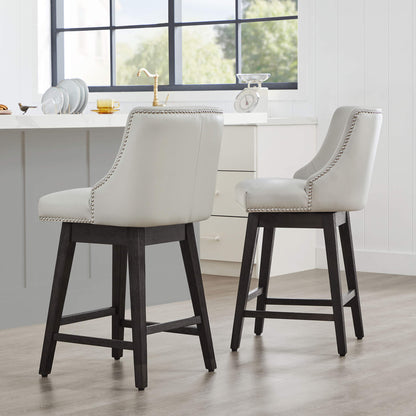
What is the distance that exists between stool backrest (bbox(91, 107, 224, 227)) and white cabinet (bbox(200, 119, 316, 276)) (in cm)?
219

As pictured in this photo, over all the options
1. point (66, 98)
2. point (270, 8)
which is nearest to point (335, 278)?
point (66, 98)

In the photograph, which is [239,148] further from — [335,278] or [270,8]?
[270,8]

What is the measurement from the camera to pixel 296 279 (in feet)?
17.1

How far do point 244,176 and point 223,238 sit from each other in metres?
0.36

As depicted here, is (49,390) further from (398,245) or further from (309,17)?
(309,17)

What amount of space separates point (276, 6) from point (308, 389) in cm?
1378

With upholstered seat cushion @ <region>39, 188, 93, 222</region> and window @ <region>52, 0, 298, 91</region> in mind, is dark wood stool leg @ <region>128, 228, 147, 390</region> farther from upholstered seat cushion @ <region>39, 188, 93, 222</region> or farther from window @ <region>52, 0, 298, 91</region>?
window @ <region>52, 0, 298, 91</region>

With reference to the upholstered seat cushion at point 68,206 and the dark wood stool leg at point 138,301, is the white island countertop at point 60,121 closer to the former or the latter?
the upholstered seat cushion at point 68,206

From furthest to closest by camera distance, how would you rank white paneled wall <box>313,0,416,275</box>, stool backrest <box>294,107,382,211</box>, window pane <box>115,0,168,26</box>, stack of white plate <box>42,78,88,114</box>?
window pane <box>115,0,168,26</box> < white paneled wall <box>313,0,416,275</box> < stack of white plate <box>42,78,88,114</box> < stool backrest <box>294,107,382,211</box>

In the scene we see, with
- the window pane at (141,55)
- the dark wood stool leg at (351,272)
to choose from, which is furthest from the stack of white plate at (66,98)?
the window pane at (141,55)

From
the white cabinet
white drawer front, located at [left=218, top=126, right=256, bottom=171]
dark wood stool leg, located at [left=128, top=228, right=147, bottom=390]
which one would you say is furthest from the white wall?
dark wood stool leg, located at [left=128, top=228, right=147, bottom=390]

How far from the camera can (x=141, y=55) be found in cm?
1606

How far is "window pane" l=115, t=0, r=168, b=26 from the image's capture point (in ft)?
45.1

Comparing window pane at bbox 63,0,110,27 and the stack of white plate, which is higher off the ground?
window pane at bbox 63,0,110,27
